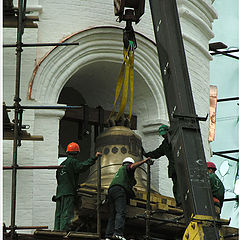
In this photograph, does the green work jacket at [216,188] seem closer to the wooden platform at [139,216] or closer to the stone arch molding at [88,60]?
the wooden platform at [139,216]

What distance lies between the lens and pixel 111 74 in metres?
21.8

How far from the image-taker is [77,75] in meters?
21.7

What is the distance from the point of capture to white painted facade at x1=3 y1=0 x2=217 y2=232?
19781mm

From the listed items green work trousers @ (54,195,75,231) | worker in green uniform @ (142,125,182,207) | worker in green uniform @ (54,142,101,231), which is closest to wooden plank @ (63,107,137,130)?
worker in green uniform @ (142,125,182,207)

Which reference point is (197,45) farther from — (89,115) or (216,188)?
(216,188)

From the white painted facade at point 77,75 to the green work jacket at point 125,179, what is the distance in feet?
6.09

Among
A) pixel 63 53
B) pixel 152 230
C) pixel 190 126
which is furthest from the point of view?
pixel 63 53

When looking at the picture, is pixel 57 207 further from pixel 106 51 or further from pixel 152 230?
pixel 106 51

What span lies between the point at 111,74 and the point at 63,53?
5.11ft

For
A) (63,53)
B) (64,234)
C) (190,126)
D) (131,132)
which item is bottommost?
(64,234)

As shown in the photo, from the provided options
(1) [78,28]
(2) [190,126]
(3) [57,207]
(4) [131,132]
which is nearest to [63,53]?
(1) [78,28]

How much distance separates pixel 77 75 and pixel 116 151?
102 inches

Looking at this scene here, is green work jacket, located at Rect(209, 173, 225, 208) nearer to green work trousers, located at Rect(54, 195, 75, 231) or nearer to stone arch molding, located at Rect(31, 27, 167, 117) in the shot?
stone arch molding, located at Rect(31, 27, 167, 117)

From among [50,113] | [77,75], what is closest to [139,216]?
[50,113]
